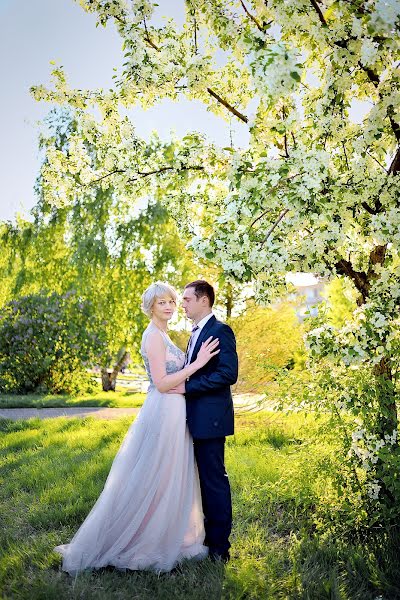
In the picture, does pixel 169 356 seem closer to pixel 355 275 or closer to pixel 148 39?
pixel 355 275

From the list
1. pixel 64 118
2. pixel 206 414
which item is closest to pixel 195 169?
pixel 206 414

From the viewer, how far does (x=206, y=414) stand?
158 inches

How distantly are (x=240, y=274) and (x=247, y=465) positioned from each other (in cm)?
387

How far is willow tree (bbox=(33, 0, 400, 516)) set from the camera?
3.16m

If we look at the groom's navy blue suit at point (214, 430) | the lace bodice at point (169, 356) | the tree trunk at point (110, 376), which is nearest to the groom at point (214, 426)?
the groom's navy blue suit at point (214, 430)

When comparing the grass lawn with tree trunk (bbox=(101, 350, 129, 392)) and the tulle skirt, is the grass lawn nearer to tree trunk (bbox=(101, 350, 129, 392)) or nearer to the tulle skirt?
the tulle skirt

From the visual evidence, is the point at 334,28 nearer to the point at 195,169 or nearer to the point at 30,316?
the point at 195,169

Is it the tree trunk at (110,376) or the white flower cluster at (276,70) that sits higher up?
the white flower cluster at (276,70)

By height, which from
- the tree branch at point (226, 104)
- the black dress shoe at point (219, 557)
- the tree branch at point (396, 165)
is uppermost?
the tree branch at point (226, 104)

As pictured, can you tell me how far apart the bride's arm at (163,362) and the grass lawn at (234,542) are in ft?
3.69

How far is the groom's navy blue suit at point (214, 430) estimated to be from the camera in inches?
156

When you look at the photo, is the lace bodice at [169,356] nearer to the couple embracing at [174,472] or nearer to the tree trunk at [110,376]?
the couple embracing at [174,472]

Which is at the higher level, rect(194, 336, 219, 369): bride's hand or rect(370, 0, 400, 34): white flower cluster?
rect(370, 0, 400, 34): white flower cluster

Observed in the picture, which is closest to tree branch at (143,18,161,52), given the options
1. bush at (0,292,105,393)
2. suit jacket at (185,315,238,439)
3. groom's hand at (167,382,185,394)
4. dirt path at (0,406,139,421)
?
suit jacket at (185,315,238,439)
